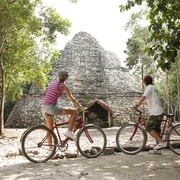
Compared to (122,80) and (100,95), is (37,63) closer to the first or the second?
(100,95)

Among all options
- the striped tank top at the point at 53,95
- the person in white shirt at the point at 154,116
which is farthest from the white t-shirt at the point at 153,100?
the striped tank top at the point at 53,95

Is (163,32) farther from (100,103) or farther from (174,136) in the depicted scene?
(100,103)

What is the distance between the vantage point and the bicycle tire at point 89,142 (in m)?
6.94

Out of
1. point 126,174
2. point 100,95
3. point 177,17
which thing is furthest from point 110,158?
point 100,95

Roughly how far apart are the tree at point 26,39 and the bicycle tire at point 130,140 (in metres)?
10.0

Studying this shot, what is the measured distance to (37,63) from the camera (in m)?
20.2

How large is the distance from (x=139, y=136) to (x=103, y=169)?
1838 millimetres

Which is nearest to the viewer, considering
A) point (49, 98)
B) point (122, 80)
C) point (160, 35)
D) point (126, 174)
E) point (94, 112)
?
point (126, 174)

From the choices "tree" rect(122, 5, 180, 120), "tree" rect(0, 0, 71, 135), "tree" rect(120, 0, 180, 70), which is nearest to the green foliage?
"tree" rect(0, 0, 71, 135)

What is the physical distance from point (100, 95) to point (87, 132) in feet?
83.9

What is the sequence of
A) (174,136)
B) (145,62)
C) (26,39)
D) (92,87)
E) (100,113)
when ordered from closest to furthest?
(174,136) < (26,39) < (100,113) < (92,87) < (145,62)

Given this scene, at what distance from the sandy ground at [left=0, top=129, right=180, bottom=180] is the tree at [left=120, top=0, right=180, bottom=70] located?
1.97 meters

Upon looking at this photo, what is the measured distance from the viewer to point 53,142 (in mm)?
6707

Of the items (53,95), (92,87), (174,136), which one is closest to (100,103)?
(92,87)
